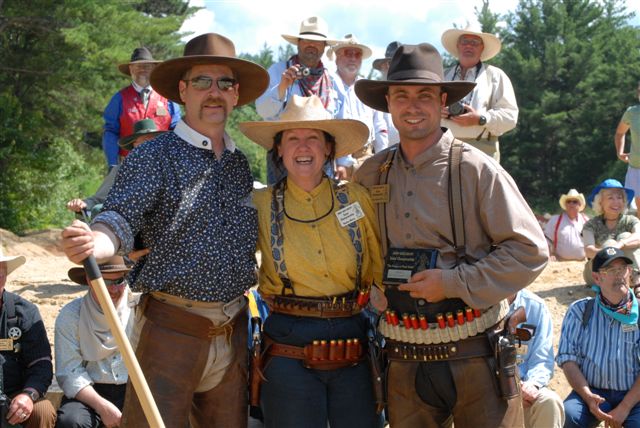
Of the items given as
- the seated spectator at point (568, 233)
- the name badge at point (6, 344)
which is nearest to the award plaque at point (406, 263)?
the name badge at point (6, 344)

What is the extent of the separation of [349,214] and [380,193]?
0.62ft

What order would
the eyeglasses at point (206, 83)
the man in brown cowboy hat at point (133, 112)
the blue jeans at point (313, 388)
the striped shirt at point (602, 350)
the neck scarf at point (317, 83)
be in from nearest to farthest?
the blue jeans at point (313, 388) → the eyeglasses at point (206, 83) → the striped shirt at point (602, 350) → the neck scarf at point (317, 83) → the man in brown cowboy hat at point (133, 112)

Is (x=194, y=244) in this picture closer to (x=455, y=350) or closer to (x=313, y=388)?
(x=313, y=388)

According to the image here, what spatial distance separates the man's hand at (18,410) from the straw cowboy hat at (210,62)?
2263mm

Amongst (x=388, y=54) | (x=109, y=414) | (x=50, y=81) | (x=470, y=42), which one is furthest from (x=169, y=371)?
(x=50, y=81)

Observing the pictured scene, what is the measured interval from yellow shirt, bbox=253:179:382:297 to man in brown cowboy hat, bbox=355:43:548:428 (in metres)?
0.14

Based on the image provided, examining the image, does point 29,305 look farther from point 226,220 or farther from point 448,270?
point 448,270

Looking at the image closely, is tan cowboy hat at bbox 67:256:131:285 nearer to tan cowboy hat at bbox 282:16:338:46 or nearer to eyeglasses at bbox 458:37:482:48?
tan cowboy hat at bbox 282:16:338:46

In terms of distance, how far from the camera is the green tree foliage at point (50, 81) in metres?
17.2

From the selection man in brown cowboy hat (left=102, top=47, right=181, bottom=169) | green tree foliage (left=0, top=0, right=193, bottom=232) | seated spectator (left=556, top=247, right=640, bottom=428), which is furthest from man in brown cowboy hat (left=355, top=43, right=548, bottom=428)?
green tree foliage (left=0, top=0, right=193, bottom=232)

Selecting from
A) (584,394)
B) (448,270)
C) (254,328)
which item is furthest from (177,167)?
(584,394)

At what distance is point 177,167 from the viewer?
3.81 meters

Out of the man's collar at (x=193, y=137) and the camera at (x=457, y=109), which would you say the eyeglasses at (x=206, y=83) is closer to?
the man's collar at (x=193, y=137)

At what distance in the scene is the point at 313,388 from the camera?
12.8ft
